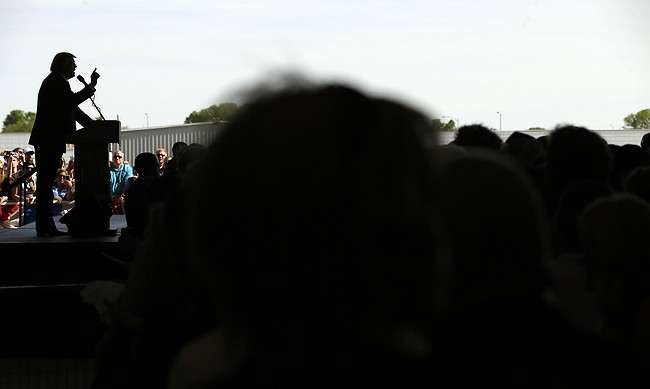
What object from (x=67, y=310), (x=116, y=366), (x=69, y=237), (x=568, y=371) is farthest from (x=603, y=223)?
(x=69, y=237)

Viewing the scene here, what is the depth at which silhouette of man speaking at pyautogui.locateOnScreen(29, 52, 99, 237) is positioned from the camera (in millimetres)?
9430

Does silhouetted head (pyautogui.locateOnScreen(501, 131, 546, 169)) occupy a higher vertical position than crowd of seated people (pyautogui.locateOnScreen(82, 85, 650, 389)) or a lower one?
higher

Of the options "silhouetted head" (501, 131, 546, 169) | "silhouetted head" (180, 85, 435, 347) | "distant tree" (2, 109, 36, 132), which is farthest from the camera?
"distant tree" (2, 109, 36, 132)

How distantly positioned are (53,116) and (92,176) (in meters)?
0.73

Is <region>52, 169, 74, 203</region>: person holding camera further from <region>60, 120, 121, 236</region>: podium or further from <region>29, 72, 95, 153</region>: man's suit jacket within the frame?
<region>29, 72, 95, 153</region>: man's suit jacket

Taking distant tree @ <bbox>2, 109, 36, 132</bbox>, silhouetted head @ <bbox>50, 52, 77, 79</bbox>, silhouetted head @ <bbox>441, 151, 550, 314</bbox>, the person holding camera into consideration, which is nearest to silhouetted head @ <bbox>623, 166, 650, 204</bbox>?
silhouetted head @ <bbox>441, 151, 550, 314</bbox>

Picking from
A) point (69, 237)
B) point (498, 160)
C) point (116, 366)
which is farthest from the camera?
point (69, 237)

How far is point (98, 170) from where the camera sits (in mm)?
9859

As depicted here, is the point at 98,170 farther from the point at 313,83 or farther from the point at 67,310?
the point at 313,83

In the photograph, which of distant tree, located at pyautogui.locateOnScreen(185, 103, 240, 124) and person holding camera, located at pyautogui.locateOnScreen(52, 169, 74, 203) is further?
person holding camera, located at pyautogui.locateOnScreen(52, 169, 74, 203)

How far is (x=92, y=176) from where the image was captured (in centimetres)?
988

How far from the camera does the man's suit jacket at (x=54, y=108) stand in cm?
941

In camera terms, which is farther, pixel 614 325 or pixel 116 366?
pixel 116 366

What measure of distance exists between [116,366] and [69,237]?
273 inches
